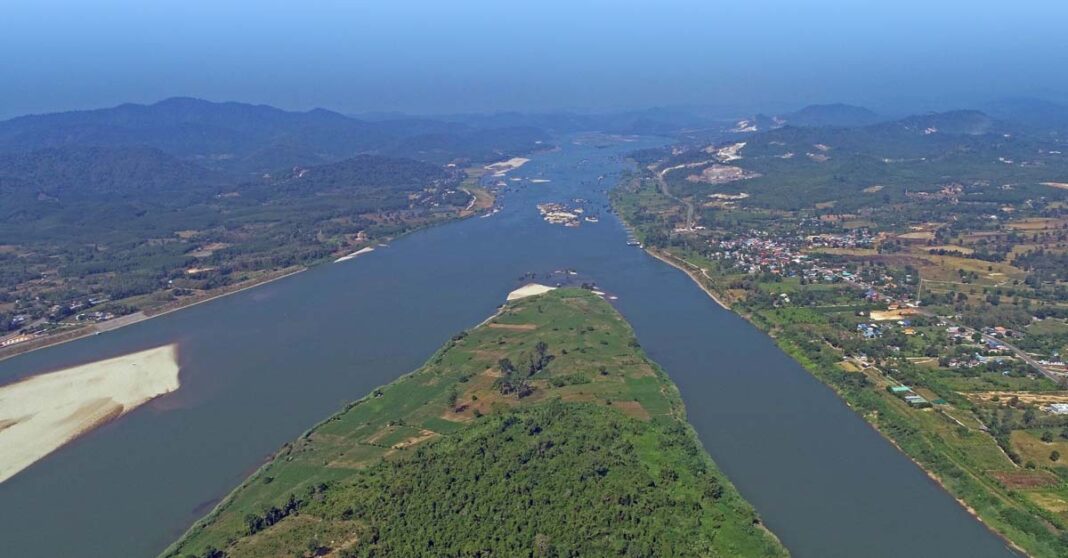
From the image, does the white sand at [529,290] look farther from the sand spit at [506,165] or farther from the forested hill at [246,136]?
the forested hill at [246,136]

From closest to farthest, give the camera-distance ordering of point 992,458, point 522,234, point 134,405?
1. point 992,458
2. point 134,405
3. point 522,234

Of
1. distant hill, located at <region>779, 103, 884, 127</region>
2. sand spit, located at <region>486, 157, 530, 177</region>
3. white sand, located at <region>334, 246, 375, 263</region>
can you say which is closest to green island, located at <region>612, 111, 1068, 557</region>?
sand spit, located at <region>486, 157, 530, 177</region>

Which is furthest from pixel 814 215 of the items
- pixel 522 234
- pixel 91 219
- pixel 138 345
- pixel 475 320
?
pixel 91 219

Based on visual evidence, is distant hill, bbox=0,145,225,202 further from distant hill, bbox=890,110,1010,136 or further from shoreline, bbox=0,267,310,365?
distant hill, bbox=890,110,1010,136

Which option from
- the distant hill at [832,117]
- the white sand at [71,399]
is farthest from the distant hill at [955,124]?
the white sand at [71,399]

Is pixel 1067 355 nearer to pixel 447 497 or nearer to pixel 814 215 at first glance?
pixel 447 497

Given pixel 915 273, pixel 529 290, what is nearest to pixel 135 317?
pixel 529 290
